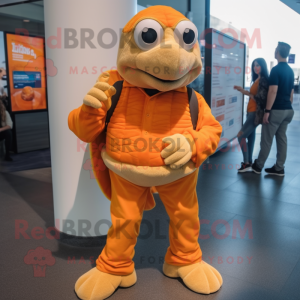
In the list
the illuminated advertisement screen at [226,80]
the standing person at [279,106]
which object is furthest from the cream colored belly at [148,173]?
the illuminated advertisement screen at [226,80]

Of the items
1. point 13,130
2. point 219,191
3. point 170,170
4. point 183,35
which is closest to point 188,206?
point 170,170

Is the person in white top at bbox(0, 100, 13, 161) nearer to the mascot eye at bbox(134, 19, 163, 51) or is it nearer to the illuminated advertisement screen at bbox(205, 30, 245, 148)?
the illuminated advertisement screen at bbox(205, 30, 245, 148)

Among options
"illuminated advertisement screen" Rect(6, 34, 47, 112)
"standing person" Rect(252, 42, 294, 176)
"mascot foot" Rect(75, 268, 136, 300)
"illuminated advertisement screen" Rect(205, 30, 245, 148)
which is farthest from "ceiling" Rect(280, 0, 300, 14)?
"mascot foot" Rect(75, 268, 136, 300)

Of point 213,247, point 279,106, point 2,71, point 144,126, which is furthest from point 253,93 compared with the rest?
point 2,71

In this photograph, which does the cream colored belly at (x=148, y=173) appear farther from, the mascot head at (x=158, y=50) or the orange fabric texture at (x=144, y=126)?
the mascot head at (x=158, y=50)

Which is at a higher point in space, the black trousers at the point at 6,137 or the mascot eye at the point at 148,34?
the mascot eye at the point at 148,34

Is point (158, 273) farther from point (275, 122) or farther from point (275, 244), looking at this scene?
point (275, 122)

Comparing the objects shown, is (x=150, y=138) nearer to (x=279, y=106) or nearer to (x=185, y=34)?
(x=185, y=34)

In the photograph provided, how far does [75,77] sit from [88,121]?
0.72 metres

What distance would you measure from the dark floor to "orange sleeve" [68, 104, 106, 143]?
0.93 meters

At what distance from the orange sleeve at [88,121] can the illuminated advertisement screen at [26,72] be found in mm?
4474

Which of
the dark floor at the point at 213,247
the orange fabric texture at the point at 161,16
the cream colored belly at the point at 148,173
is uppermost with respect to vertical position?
the orange fabric texture at the point at 161,16

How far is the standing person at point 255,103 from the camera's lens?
4.01 meters

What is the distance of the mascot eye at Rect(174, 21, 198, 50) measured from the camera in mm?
1655
